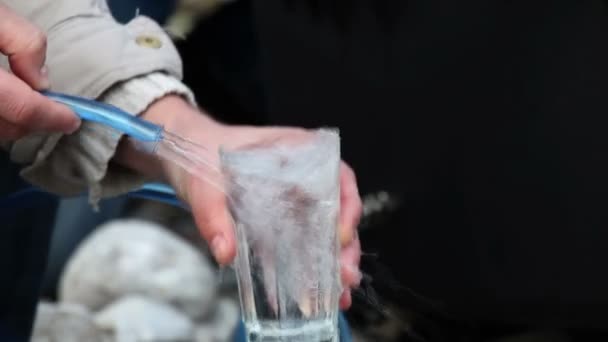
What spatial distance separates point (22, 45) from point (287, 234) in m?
0.15

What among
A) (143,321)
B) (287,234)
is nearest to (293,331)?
(287,234)

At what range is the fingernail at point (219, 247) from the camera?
39 centimetres

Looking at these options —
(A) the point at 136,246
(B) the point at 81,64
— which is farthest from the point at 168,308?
(B) the point at 81,64

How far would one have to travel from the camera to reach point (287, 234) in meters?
0.40

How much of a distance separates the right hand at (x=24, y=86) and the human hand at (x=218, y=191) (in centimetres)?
6

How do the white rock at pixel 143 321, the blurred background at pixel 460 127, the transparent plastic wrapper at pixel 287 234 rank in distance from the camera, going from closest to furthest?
the transparent plastic wrapper at pixel 287 234 < the blurred background at pixel 460 127 < the white rock at pixel 143 321

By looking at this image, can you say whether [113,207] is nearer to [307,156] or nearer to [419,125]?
[419,125]

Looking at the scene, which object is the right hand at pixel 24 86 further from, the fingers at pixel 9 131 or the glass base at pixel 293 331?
the glass base at pixel 293 331

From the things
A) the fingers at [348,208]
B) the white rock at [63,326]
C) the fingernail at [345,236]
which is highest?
the fingers at [348,208]

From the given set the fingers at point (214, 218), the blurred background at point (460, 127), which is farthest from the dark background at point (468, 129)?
the fingers at point (214, 218)

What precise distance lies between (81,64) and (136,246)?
50cm

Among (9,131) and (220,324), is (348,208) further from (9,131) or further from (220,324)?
(220,324)

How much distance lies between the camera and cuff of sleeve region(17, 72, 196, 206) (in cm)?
49

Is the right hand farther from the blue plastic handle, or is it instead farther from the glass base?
the glass base
